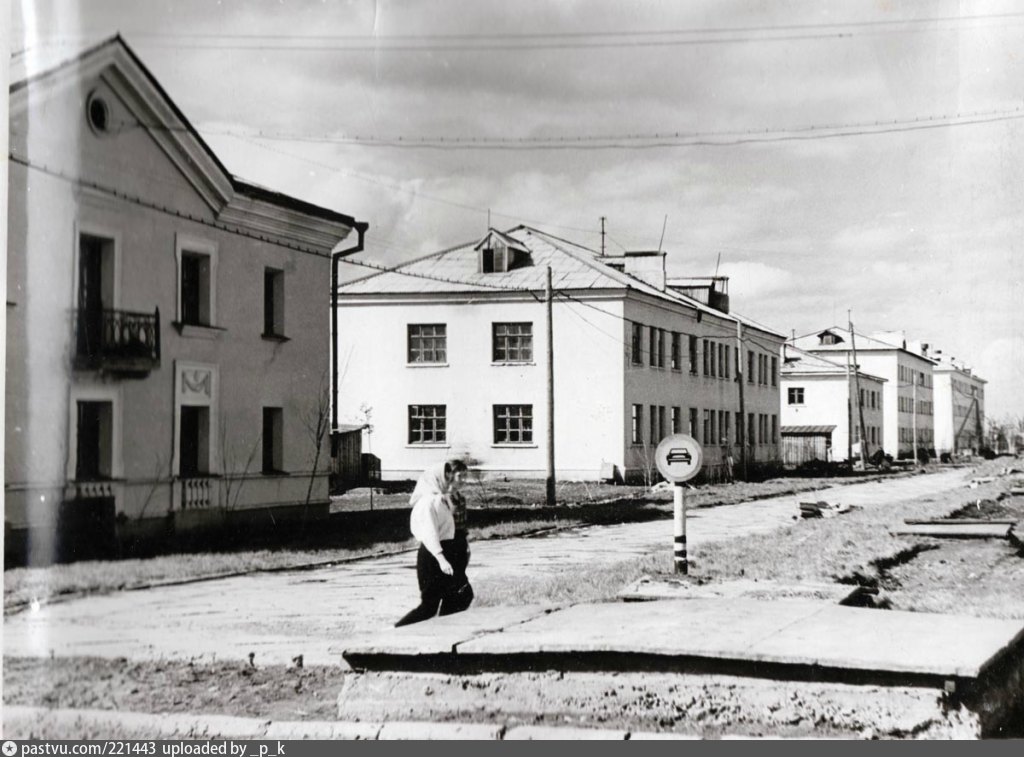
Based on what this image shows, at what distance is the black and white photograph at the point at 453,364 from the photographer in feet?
16.8

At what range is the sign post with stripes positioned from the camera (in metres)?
7.39

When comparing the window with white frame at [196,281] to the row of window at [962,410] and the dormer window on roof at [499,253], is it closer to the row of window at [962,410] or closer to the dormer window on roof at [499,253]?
the dormer window on roof at [499,253]

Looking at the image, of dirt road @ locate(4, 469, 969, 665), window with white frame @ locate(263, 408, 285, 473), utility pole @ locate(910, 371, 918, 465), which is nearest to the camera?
dirt road @ locate(4, 469, 969, 665)

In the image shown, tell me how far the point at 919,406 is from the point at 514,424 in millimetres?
4422

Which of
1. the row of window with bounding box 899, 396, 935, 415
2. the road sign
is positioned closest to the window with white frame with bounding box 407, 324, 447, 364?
the road sign

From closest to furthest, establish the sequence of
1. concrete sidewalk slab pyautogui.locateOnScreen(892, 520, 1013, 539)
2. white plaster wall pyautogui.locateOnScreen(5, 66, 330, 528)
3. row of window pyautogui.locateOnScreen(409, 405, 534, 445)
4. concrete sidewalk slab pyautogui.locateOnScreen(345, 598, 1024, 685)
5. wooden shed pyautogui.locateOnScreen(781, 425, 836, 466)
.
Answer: concrete sidewalk slab pyautogui.locateOnScreen(345, 598, 1024, 685)
white plaster wall pyautogui.locateOnScreen(5, 66, 330, 528)
row of window pyautogui.locateOnScreen(409, 405, 534, 445)
wooden shed pyautogui.locateOnScreen(781, 425, 836, 466)
concrete sidewalk slab pyautogui.locateOnScreen(892, 520, 1013, 539)

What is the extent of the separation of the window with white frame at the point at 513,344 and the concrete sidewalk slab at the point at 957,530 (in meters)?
5.57

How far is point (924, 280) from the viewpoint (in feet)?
24.1

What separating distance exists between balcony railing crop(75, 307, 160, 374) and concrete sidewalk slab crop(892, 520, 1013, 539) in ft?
26.7

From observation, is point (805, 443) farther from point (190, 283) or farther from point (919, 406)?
point (190, 283)

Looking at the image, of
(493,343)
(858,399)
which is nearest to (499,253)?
(493,343)

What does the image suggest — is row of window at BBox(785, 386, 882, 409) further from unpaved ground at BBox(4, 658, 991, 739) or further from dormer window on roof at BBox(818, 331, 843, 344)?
unpaved ground at BBox(4, 658, 991, 739)

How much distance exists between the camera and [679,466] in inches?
291

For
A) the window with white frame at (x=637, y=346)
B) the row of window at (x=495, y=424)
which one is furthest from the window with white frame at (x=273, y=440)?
the window with white frame at (x=637, y=346)
